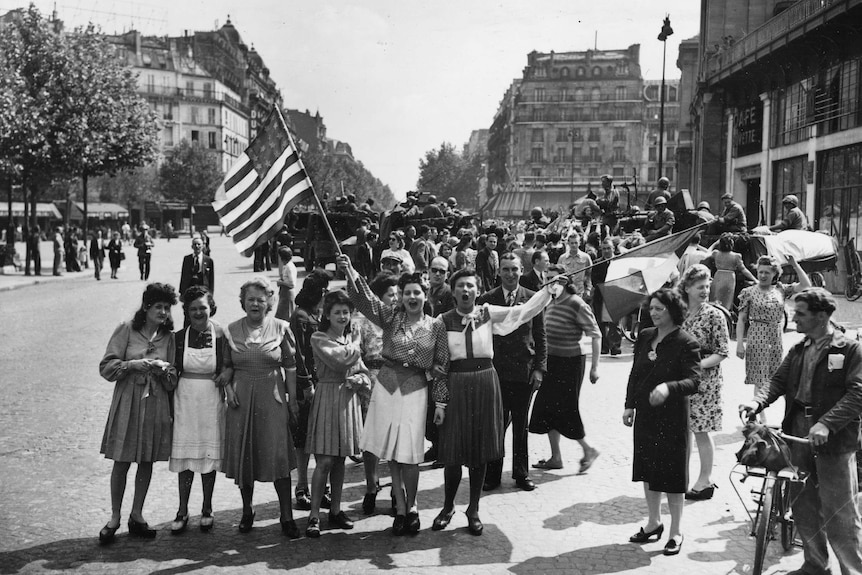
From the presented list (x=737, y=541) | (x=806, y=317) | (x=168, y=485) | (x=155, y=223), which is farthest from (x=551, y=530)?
(x=155, y=223)

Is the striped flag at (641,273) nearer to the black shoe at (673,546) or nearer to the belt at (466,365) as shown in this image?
the belt at (466,365)

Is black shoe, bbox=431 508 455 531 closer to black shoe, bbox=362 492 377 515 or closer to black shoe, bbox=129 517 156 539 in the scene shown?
black shoe, bbox=362 492 377 515

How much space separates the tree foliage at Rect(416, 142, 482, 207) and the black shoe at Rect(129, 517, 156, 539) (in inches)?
4736

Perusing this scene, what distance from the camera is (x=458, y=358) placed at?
20.8ft

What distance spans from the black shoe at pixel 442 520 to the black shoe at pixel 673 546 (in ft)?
4.70

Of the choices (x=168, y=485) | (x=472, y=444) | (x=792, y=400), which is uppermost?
(x=792, y=400)

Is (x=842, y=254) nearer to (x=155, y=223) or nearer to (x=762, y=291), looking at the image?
(x=762, y=291)

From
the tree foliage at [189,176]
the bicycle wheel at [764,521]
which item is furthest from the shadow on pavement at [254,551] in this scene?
the tree foliage at [189,176]

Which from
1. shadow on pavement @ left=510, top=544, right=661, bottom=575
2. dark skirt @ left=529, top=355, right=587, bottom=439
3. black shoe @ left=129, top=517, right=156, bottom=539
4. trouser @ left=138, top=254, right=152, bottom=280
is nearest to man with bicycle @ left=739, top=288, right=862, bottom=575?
shadow on pavement @ left=510, top=544, right=661, bottom=575

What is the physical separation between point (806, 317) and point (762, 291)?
3864 millimetres

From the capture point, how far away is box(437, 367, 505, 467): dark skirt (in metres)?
6.26

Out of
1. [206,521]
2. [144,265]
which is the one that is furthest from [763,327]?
[144,265]

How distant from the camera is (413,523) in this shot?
6098 mm

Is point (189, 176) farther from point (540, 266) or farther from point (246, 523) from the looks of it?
point (246, 523)
